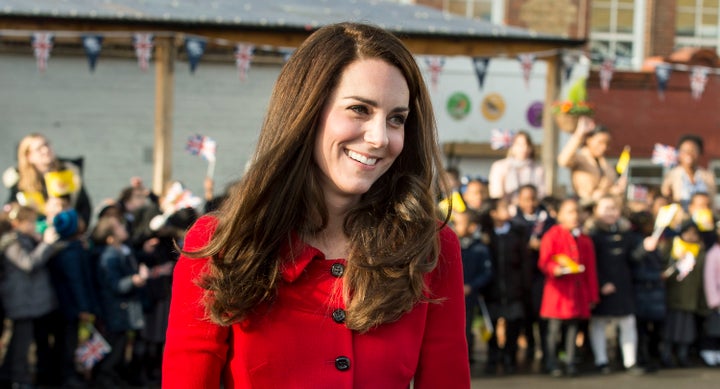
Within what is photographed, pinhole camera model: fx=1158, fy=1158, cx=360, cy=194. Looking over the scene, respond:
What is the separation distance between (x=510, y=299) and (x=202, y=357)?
8.58 meters

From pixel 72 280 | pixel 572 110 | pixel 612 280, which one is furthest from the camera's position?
pixel 572 110

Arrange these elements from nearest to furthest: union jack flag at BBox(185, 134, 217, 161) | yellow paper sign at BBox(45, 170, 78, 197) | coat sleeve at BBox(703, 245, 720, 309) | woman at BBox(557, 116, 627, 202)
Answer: yellow paper sign at BBox(45, 170, 78, 197) → coat sleeve at BBox(703, 245, 720, 309) → woman at BBox(557, 116, 627, 202) → union jack flag at BBox(185, 134, 217, 161)

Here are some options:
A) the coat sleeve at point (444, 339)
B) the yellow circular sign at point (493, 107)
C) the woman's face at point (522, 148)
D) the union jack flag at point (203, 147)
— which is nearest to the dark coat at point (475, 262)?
the woman's face at point (522, 148)

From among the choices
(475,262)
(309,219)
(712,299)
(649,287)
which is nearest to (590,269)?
(649,287)

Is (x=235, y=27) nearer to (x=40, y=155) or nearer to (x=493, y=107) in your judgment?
(x=40, y=155)

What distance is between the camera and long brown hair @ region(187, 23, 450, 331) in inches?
94.1

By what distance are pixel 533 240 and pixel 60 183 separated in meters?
4.37

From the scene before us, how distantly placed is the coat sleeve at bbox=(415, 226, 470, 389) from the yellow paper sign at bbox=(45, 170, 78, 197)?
25.9ft

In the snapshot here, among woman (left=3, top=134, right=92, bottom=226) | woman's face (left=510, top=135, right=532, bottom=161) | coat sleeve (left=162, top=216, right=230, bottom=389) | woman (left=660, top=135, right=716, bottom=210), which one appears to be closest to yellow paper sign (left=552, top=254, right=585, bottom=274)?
woman's face (left=510, top=135, right=532, bottom=161)

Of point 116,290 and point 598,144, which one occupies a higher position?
point 598,144

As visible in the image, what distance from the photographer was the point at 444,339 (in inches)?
99.0

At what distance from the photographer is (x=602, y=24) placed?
22.3 m

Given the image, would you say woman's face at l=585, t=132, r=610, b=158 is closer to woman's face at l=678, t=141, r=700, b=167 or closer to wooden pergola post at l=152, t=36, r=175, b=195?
woman's face at l=678, t=141, r=700, b=167

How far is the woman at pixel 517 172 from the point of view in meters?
12.1
